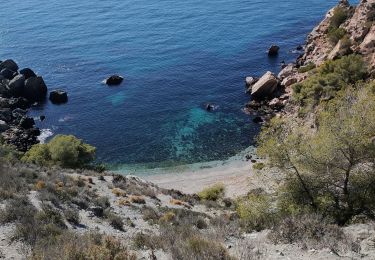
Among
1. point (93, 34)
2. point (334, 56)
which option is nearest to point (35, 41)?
point (93, 34)

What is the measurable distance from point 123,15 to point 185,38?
81.0ft

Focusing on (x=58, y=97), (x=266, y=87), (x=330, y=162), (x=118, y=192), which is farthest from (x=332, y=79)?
(x=58, y=97)

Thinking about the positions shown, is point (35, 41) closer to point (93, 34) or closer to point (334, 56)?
point (93, 34)

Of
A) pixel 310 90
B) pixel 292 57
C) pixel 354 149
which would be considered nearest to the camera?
pixel 354 149

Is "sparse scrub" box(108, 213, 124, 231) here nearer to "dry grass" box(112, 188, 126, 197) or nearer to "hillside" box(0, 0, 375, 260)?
"hillside" box(0, 0, 375, 260)

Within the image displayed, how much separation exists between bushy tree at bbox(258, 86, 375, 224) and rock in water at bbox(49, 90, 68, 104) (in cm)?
5797

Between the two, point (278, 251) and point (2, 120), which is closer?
point (278, 251)

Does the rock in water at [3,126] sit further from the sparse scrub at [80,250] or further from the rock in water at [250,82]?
the sparse scrub at [80,250]

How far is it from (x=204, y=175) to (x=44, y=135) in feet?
90.7

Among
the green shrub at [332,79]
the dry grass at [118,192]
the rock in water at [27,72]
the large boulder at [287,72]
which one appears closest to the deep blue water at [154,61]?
the rock in water at [27,72]

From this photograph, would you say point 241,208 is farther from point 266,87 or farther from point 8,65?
point 8,65

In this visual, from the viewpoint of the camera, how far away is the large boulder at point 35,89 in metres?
80.2

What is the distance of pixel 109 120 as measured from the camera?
2872 inches

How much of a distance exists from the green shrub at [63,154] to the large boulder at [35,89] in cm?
2584
